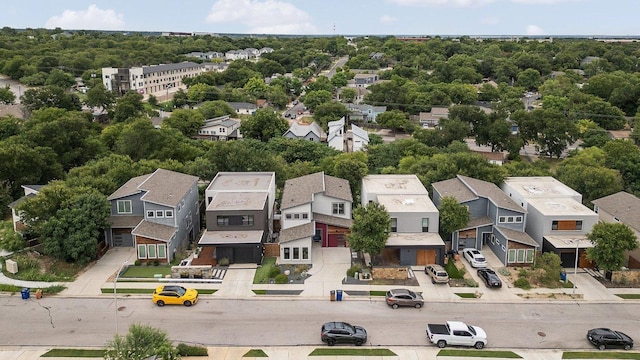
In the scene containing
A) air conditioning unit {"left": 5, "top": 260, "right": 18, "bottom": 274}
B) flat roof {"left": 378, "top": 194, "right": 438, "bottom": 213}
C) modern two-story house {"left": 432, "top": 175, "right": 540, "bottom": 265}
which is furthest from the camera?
flat roof {"left": 378, "top": 194, "right": 438, "bottom": 213}

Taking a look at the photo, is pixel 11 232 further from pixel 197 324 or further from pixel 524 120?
pixel 524 120

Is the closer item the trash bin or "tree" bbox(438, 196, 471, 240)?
the trash bin

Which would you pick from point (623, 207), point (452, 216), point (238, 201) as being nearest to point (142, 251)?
point (238, 201)

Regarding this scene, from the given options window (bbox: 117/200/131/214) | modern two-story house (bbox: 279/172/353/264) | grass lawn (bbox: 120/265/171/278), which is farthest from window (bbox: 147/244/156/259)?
modern two-story house (bbox: 279/172/353/264)

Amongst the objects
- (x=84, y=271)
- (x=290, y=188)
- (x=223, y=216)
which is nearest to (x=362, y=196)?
(x=290, y=188)

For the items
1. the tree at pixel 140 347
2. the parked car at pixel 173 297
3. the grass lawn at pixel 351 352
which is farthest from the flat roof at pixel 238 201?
the tree at pixel 140 347

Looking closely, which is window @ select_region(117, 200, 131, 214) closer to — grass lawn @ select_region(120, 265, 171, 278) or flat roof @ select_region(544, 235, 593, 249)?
grass lawn @ select_region(120, 265, 171, 278)

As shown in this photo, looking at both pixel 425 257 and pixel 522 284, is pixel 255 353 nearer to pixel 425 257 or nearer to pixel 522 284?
pixel 425 257
